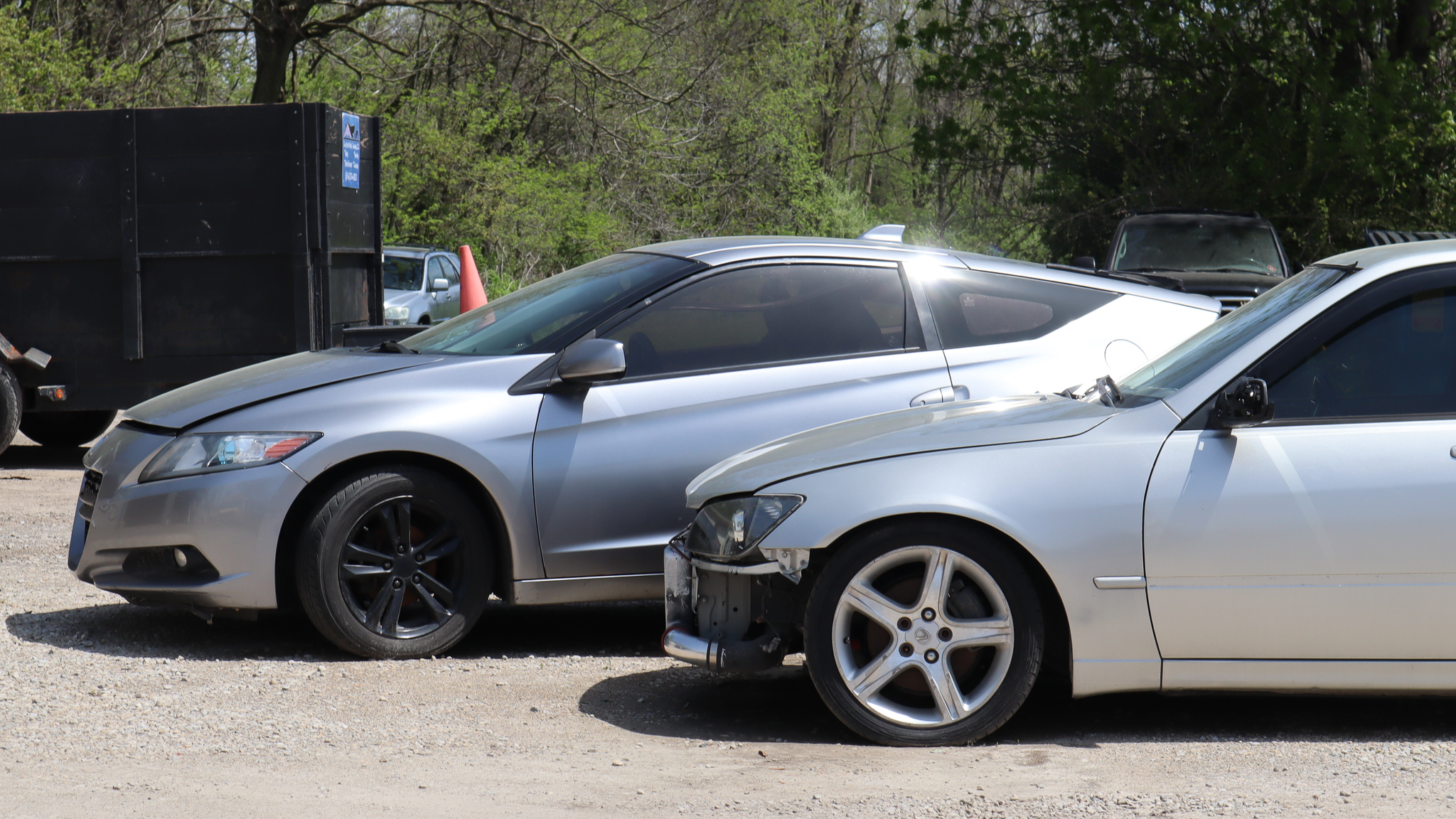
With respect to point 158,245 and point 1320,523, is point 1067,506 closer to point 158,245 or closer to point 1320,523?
point 1320,523

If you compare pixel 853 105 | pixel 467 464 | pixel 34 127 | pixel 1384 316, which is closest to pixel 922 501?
pixel 1384 316

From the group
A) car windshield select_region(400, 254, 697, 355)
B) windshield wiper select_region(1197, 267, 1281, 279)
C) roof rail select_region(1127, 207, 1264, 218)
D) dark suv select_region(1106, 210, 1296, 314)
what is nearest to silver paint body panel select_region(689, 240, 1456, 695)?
car windshield select_region(400, 254, 697, 355)

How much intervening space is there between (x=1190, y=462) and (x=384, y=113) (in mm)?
24787

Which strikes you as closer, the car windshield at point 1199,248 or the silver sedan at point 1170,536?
the silver sedan at point 1170,536

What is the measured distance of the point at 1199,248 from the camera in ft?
49.4

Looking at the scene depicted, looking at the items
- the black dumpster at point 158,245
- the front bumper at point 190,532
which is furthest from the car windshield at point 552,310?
the black dumpster at point 158,245

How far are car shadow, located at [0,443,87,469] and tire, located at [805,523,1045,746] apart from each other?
26.5ft

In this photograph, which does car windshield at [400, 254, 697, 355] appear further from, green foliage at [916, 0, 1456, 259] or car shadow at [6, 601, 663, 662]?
green foliage at [916, 0, 1456, 259]

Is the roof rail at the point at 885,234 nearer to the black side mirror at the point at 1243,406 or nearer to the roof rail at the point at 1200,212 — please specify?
the black side mirror at the point at 1243,406

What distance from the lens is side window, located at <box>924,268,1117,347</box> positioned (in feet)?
18.4

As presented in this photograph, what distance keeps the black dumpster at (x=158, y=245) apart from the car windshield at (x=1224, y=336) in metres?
6.73

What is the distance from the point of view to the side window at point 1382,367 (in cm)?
412

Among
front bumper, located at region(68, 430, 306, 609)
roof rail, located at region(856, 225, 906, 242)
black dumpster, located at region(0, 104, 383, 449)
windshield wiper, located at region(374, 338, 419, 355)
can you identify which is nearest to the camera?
front bumper, located at region(68, 430, 306, 609)

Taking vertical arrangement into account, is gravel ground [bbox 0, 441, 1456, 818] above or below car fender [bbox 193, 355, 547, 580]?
below
